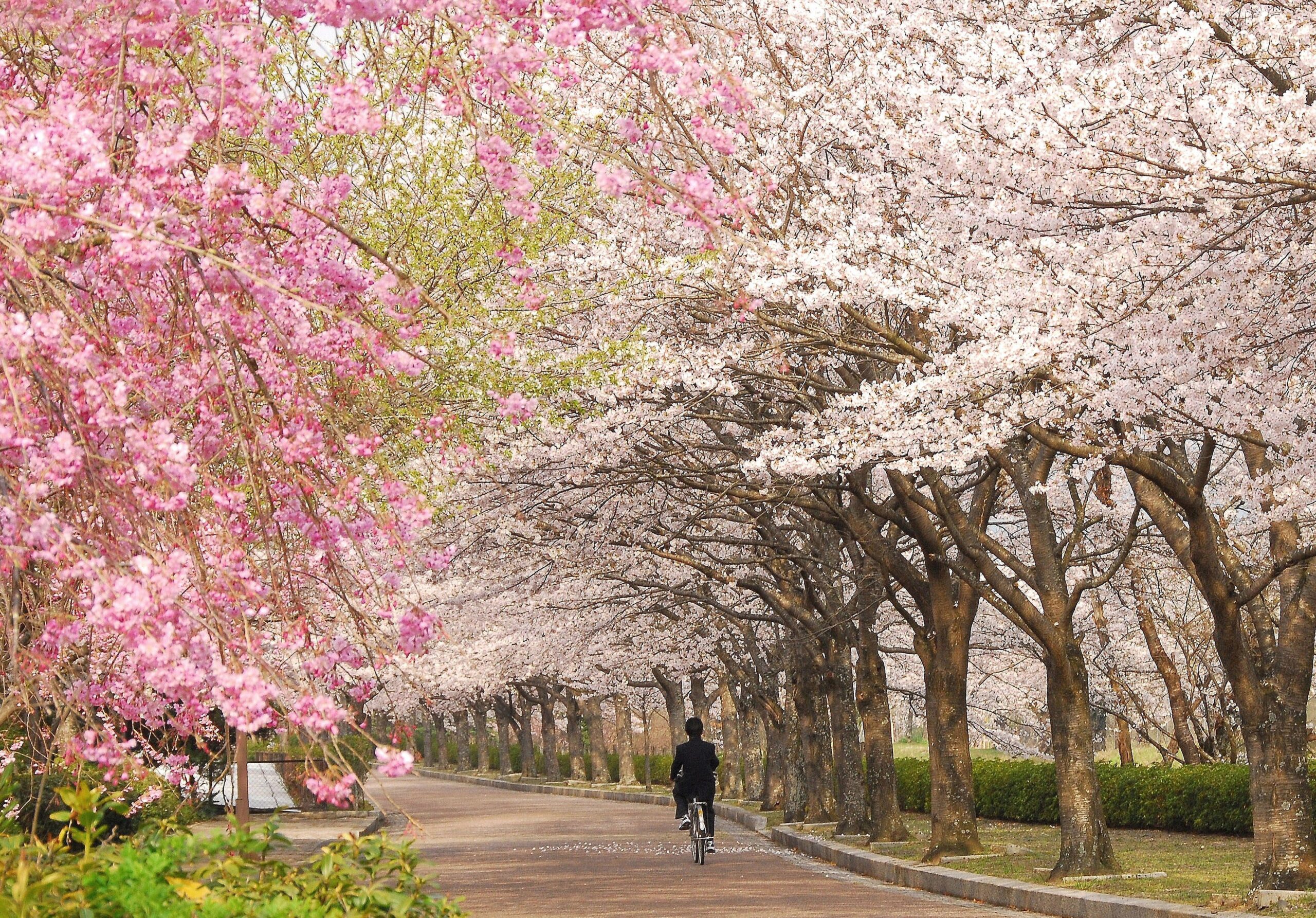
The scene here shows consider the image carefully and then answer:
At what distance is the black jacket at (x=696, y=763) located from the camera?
2247cm

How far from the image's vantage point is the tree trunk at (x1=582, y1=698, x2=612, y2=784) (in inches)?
2315

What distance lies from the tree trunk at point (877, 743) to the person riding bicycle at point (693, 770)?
2.53m

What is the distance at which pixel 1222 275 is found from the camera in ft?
39.4

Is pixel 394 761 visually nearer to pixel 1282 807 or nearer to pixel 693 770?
pixel 1282 807

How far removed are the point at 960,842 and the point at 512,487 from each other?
7515mm

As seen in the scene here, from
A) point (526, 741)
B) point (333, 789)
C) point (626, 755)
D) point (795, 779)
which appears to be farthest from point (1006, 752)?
point (333, 789)

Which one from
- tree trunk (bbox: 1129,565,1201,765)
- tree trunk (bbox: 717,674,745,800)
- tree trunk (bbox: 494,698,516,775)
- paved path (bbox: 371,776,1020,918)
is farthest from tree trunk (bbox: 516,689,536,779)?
tree trunk (bbox: 1129,565,1201,765)

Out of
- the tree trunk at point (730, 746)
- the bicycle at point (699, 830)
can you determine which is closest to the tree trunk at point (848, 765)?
the bicycle at point (699, 830)

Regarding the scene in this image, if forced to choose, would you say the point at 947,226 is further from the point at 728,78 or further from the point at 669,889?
the point at 728,78

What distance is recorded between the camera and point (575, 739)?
62094mm

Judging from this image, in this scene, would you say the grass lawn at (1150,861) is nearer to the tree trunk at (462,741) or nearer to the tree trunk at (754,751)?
the tree trunk at (754,751)

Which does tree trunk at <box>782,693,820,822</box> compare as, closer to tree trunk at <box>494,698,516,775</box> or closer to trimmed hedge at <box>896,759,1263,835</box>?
trimmed hedge at <box>896,759,1263,835</box>

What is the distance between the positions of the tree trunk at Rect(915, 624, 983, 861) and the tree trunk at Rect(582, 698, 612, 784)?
126ft

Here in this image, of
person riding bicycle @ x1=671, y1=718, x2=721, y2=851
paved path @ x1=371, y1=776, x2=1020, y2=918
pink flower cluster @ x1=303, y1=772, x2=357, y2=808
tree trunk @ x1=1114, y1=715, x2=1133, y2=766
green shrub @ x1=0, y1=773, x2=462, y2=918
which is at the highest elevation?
tree trunk @ x1=1114, y1=715, x2=1133, y2=766
